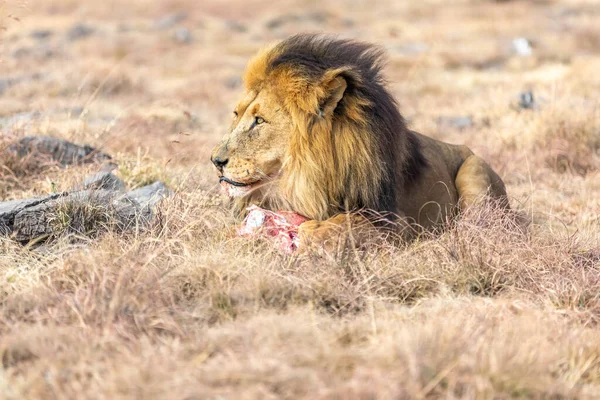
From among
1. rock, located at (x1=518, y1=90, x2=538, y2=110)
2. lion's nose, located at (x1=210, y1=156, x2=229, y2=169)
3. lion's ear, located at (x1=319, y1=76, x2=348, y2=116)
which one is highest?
lion's ear, located at (x1=319, y1=76, x2=348, y2=116)

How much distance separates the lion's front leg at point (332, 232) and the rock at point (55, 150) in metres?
2.63

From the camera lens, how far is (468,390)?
9.32 feet

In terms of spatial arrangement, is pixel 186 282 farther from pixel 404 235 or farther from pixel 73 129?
pixel 73 129

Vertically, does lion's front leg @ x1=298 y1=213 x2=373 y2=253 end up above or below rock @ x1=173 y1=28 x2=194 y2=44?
above

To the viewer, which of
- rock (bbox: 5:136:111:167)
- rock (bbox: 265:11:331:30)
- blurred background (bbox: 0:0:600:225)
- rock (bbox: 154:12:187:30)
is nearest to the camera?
rock (bbox: 5:136:111:167)

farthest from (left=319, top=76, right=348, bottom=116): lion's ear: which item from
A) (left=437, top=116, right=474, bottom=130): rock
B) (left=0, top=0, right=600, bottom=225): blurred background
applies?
(left=437, top=116, right=474, bottom=130): rock

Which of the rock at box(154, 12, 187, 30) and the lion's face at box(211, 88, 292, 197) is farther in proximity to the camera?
the rock at box(154, 12, 187, 30)

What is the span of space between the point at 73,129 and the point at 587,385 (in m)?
5.65

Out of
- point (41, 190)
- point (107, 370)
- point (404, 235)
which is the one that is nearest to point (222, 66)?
point (41, 190)

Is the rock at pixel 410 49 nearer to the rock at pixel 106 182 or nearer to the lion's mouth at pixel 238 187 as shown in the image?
the rock at pixel 106 182

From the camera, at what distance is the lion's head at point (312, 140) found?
4.62 meters

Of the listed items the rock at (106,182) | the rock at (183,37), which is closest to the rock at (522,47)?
the rock at (183,37)

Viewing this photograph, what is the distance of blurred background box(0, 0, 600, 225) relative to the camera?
8.12m

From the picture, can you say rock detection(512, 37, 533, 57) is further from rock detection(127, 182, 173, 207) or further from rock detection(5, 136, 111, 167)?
rock detection(127, 182, 173, 207)
